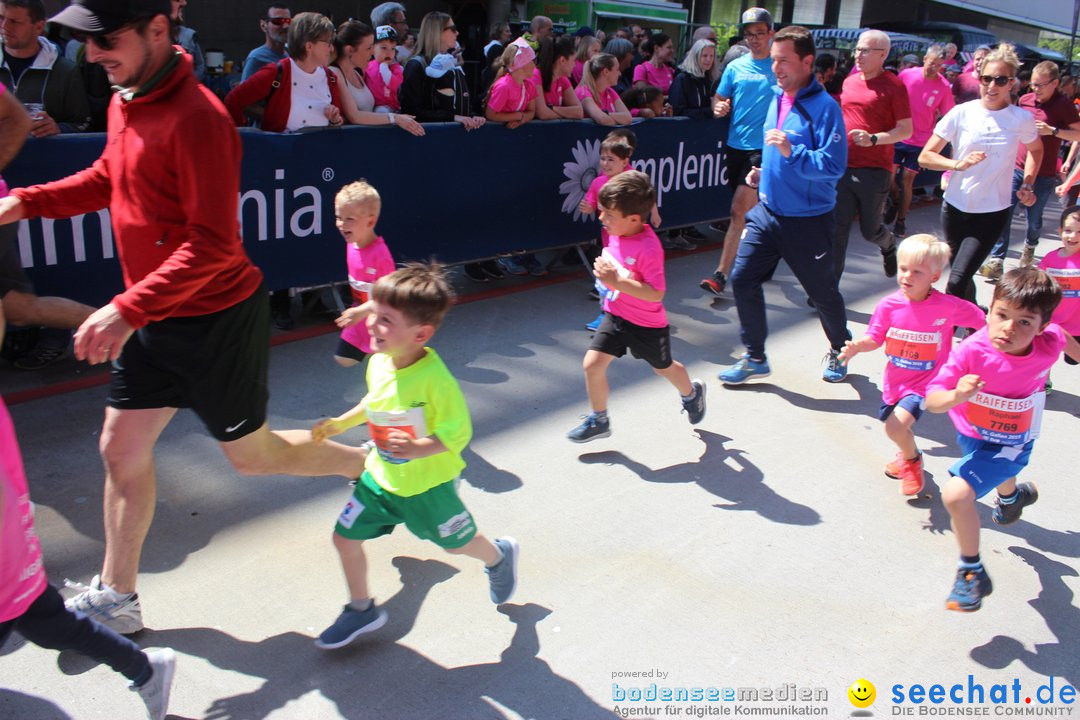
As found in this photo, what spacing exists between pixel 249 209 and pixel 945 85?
8.34m

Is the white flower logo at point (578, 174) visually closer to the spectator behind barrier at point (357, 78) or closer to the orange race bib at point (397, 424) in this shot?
the spectator behind barrier at point (357, 78)

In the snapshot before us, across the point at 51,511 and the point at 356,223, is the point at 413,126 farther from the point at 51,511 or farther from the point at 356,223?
the point at 51,511

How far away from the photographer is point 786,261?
5703 millimetres

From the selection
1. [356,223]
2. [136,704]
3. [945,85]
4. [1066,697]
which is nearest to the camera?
[136,704]

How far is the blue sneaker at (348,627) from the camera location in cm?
318

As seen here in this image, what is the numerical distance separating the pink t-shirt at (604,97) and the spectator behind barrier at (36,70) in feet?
13.3

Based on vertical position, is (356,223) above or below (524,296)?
above

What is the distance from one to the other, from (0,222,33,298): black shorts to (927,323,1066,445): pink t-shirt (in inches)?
171

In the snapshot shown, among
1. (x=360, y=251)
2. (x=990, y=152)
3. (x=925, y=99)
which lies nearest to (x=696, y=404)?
(x=360, y=251)

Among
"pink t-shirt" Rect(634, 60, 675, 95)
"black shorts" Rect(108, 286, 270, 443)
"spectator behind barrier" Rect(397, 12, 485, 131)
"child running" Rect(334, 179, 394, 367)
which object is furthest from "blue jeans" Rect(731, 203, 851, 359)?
"pink t-shirt" Rect(634, 60, 675, 95)

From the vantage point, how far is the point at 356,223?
461cm

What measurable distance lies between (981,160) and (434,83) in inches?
155

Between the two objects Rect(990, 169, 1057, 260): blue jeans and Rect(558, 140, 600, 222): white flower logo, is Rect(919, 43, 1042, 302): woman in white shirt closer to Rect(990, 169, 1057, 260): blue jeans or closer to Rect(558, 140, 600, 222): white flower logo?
Rect(558, 140, 600, 222): white flower logo

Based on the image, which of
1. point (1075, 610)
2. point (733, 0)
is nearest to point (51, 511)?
point (1075, 610)
